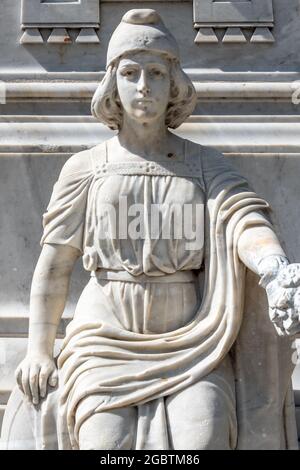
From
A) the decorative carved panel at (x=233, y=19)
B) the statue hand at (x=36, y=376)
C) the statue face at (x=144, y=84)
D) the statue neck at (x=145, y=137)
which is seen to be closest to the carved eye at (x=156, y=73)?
the statue face at (x=144, y=84)

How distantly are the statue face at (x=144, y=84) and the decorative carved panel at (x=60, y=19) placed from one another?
5.64ft

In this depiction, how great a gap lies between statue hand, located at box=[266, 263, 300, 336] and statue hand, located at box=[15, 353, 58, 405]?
42.3 inches

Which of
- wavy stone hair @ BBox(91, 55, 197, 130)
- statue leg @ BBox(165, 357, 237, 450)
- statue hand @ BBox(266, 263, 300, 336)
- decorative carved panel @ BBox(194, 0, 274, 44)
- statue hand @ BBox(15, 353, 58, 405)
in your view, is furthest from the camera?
decorative carved panel @ BBox(194, 0, 274, 44)

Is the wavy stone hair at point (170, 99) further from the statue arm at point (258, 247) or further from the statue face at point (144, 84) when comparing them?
the statue arm at point (258, 247)

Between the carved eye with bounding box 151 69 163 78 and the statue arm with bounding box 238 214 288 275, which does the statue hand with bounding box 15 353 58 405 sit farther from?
the carved eye with bounding box 151 69 163 78

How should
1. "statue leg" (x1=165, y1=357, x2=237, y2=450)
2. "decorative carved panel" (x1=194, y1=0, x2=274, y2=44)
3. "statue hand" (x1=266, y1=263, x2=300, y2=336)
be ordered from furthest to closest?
1. "decorative carved panel" (x1=194, y1=0, x2=274, y2=44)
2. "statue leg" (x1=165, y1=357, x2=237, y2=450)
3. "statue hand" (x1=266, y1=263, x2=300, y2=336)

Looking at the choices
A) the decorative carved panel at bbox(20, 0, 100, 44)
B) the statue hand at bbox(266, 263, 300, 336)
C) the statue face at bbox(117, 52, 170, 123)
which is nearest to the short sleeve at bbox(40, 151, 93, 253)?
the statue face at bbox(117, 52, 170, 123)

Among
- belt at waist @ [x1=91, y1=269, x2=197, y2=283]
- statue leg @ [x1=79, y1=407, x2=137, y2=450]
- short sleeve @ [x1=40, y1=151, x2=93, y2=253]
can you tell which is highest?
short sleeve @ [x1=40, y1=151, x2=93, y2=253]

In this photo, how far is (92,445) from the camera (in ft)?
23.5

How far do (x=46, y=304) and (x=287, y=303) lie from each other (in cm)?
122

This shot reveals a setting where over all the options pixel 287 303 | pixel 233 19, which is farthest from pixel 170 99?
pixel 233 19

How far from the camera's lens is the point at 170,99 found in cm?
780

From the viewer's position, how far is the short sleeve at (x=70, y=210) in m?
7.73

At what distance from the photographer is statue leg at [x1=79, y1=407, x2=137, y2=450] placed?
7.16m
